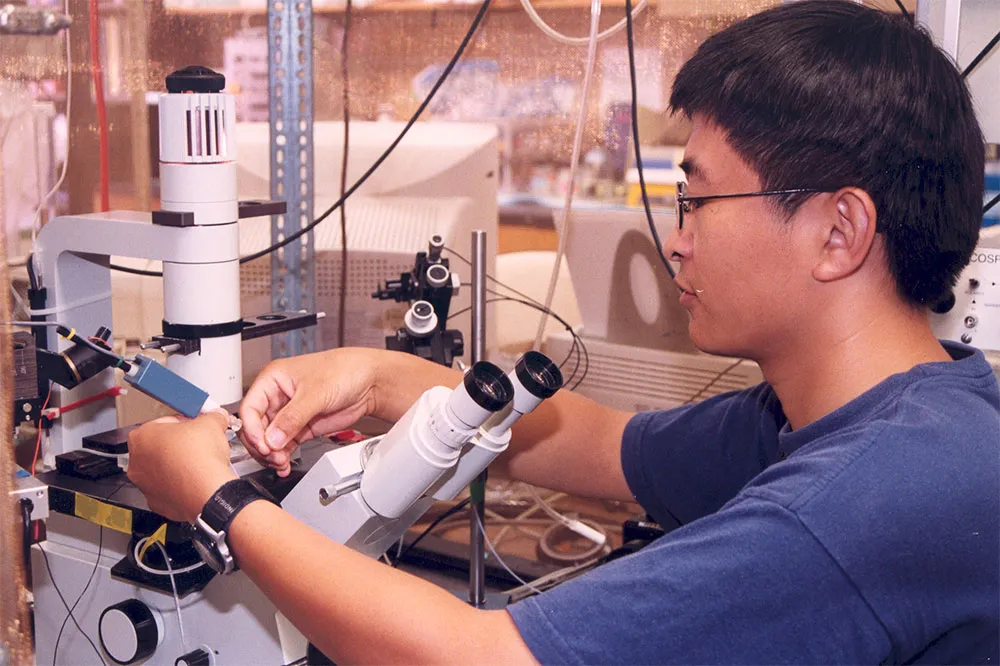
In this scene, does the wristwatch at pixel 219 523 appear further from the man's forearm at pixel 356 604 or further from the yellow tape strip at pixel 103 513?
the yellow tape strip at pixel 103 513

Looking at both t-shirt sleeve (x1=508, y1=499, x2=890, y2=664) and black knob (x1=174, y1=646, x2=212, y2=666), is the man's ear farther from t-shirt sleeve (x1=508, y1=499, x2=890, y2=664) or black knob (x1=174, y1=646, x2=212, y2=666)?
black knob (x1=174, y1=646, x2=212, y2=666)

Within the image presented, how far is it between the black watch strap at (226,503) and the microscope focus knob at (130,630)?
185 millimetres

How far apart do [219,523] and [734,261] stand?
1.65 feet

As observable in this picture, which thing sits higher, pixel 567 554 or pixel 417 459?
pixel 417 459

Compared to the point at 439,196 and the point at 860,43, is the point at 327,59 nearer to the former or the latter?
the point at 439,196

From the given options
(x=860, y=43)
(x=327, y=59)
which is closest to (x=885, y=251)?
(x=860, y=43)

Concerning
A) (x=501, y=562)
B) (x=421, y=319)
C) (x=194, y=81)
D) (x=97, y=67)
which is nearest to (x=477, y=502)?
(x=501, y=562)

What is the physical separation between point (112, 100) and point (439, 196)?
23.3 inches

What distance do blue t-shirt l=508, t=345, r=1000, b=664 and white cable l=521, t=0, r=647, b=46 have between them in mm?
1041

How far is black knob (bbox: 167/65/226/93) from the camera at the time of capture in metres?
1.00

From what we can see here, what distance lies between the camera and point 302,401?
41.8 inches

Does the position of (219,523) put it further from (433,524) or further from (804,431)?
(433,524)

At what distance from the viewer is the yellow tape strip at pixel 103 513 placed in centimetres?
97

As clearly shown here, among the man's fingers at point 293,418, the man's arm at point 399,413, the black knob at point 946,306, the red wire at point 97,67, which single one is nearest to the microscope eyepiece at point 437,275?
the man's arm at point 399,413
